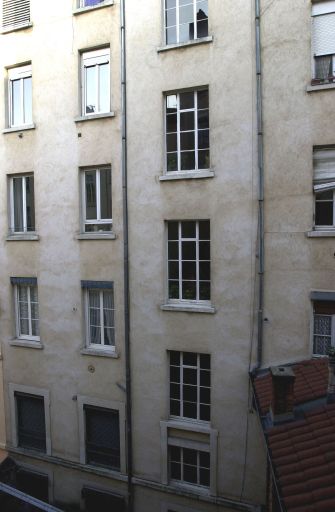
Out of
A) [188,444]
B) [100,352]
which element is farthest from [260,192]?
[188,444]

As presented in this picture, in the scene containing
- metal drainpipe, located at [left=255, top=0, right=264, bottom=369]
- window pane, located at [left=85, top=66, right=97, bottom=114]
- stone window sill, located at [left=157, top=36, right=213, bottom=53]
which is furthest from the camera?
window pane, located at [left=85, top=66, right=97, bottom=114]

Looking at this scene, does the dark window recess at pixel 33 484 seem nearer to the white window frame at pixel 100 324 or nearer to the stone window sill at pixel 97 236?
the white window frame at pixel 100 324

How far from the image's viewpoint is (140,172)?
42.4ft

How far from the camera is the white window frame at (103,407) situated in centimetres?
1379

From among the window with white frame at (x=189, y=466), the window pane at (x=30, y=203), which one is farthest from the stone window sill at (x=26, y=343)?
the window with white frame at (x=189, y=466)

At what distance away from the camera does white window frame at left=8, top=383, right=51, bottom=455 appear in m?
15.0

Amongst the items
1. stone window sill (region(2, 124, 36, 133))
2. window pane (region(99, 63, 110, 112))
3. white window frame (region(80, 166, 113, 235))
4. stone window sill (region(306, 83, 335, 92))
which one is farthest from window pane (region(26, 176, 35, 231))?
stone window sill (region(306, 83, 335, 92))

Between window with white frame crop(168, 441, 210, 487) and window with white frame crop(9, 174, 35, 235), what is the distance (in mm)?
8856

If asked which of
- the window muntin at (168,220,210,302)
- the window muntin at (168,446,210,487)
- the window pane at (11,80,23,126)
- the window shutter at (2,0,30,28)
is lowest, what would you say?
the window muntin at (168,446,210,487)

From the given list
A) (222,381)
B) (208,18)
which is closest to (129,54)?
(208,18)

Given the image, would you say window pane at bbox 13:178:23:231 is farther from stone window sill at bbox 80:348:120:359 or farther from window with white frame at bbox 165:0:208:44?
window with white frame at bbox 165:0:208:44

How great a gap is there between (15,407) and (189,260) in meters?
8.82

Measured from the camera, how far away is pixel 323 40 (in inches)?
437

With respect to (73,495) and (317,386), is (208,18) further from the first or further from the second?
(73,495)
